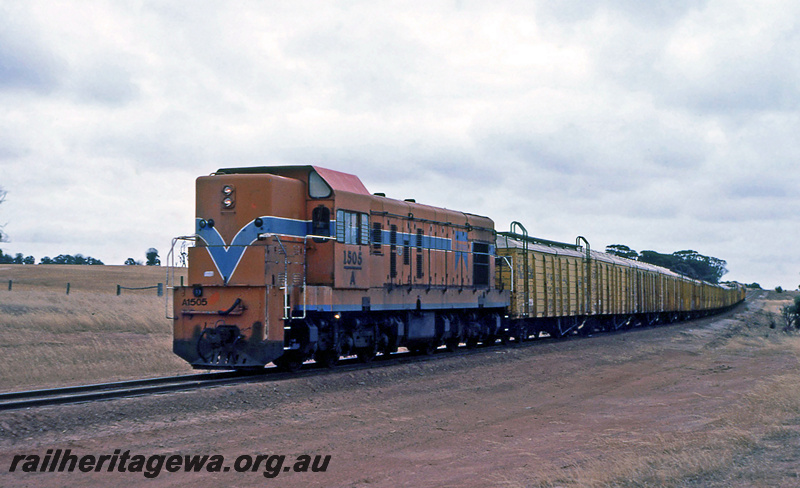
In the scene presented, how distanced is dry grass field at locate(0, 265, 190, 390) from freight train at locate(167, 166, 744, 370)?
3639 millimetres

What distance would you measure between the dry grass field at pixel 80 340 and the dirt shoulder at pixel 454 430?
6056mm

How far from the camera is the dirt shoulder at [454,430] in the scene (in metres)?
8.34

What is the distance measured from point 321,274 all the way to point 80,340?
37.3 ft

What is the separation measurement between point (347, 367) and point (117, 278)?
48.5 meters

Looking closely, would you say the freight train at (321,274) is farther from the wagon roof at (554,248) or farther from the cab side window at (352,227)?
the wagon roof at (554,248)

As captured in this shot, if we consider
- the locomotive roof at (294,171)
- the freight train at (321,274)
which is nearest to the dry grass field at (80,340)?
the freight train at (321,274)

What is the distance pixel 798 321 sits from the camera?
5112 cm

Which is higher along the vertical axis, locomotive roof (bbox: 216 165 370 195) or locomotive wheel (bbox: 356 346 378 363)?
locomotive roof (bbox: 216 165 370 195)

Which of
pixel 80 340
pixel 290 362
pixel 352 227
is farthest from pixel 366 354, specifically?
pixel 80 340

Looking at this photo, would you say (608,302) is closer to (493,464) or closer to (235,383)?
(235,383)

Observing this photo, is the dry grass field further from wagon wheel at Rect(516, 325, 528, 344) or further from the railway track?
wagon wheel at Rect(516, 325, 528, 344)

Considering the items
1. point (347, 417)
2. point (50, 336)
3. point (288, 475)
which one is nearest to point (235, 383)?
point (347, 417)

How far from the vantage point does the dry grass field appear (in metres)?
17.7

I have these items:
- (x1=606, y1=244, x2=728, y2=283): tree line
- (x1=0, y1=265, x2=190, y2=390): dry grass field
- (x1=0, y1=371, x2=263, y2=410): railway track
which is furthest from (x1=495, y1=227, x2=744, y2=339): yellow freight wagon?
(x1=606, y1=244, x2=728, y2=283): tree line
